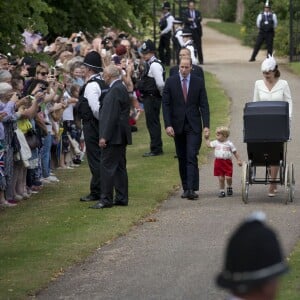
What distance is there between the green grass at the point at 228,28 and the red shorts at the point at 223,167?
33.1 metres

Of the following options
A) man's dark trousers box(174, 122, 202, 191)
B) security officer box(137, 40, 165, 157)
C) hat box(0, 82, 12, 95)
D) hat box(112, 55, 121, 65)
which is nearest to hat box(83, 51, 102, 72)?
hat box(0, 82, 12, 95)

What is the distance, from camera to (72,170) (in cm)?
1867

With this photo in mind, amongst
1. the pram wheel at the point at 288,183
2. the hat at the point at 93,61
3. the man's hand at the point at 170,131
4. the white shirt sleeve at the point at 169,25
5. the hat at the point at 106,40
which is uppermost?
the white shirt sleeve at the point at 169,25

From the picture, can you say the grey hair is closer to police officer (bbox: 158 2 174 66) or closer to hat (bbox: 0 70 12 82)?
hat (bbox: 0 70 12 82)

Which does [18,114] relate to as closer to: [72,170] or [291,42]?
[72,170]

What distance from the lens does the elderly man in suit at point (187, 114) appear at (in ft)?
48.8

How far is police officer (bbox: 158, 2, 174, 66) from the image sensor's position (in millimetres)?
36781

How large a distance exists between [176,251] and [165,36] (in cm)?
2615

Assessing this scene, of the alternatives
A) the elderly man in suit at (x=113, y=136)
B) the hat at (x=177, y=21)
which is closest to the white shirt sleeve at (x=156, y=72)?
the elderly man in suit at (x=113, y=136)

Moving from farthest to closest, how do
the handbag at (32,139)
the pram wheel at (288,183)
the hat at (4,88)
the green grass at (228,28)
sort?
1. the green grass at (228,28)
2. the handbag at (32,139)
3. the hat at (4,88)
4. the pram wheel at (288,183)

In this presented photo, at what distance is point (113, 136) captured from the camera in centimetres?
1409

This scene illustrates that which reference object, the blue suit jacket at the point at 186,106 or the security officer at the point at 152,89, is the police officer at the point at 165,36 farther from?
the blue suit jacket at the point at 186,106

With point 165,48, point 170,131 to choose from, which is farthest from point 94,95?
point 165,48

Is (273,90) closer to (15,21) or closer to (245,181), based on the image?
(245,181)
